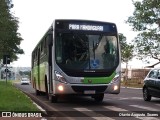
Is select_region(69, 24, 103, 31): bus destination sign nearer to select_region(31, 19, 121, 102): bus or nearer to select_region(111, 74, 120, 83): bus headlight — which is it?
select_region(31, 19, 121, 102): bus

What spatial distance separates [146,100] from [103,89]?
4512 millimetres

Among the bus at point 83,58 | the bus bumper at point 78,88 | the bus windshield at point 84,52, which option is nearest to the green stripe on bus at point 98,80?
the bus at point 83,58

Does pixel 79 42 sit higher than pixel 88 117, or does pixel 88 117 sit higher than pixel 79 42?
pixel 79 42

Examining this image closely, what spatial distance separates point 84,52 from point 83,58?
9.5 inches

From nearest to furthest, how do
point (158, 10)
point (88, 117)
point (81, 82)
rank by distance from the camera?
point (88, 117) < point (81, 82) < point (158, 10)

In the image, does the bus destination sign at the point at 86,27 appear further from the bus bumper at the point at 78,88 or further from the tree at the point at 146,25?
the tree at the point at 146,25

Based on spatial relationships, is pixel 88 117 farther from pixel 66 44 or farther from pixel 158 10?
pixel 158 10

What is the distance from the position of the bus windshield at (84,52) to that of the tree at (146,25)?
30712 mm

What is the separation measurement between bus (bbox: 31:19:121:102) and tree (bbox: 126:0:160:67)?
100ft

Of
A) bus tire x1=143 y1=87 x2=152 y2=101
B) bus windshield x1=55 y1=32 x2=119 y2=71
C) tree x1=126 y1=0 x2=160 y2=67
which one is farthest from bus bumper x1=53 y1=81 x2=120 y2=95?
tree x1=126 y1=0 x2=160 y2=67

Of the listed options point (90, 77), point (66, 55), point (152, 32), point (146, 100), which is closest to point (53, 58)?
point (66, 55)

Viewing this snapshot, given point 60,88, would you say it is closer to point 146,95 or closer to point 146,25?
point 146,95

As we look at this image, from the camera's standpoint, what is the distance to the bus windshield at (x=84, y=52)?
17031mm

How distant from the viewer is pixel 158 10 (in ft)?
156
